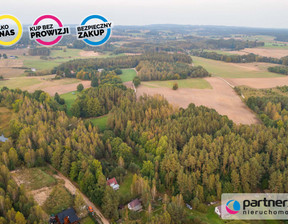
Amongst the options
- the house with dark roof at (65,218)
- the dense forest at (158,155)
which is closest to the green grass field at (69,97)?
the dense forest at (158,155)

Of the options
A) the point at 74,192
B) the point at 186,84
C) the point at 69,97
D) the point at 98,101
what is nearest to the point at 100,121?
the point at 98,101

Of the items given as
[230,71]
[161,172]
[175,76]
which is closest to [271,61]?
[230,71]

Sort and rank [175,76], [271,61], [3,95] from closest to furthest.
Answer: [3,95] < [175,76] < [271,61]

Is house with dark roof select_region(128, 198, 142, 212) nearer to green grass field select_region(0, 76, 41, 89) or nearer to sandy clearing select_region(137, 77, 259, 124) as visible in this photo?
sandy clearing select_region(137, 77, 259, 124)

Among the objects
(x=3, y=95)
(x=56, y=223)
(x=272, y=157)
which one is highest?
(x=3, y=95)

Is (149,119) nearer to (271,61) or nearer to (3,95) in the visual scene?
(3,95)

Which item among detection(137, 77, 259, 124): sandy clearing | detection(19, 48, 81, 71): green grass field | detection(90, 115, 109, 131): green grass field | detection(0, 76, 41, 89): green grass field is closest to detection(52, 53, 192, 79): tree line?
detection(0, 76, 41, 89): green grass field

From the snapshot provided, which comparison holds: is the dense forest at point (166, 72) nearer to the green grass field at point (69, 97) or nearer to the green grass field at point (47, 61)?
the green grass field at point (69, 97)
